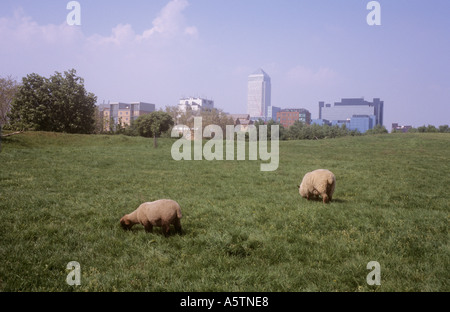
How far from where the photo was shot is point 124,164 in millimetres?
20906

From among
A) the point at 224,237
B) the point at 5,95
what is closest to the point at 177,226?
the point at 224,237

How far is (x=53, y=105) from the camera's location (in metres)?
48.4

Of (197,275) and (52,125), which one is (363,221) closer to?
(197,275)

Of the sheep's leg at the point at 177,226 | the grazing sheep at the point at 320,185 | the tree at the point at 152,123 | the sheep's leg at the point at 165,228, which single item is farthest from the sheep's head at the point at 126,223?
the tree at the point at 152,123

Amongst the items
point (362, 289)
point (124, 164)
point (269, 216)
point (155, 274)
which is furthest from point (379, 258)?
point (124, 164)

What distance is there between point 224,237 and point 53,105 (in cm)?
5209

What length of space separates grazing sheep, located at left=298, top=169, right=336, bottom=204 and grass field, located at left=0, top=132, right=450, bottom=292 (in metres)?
0.38

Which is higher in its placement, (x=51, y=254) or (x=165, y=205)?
(x=165, y=205)

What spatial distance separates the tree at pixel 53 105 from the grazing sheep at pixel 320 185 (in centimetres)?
4597

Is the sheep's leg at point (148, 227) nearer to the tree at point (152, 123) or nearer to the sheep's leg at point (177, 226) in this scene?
the sheep's leg at point (177, 226)

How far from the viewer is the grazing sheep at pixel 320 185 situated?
10.9 meters

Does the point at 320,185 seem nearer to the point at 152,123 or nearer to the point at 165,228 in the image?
the point at 165,228
